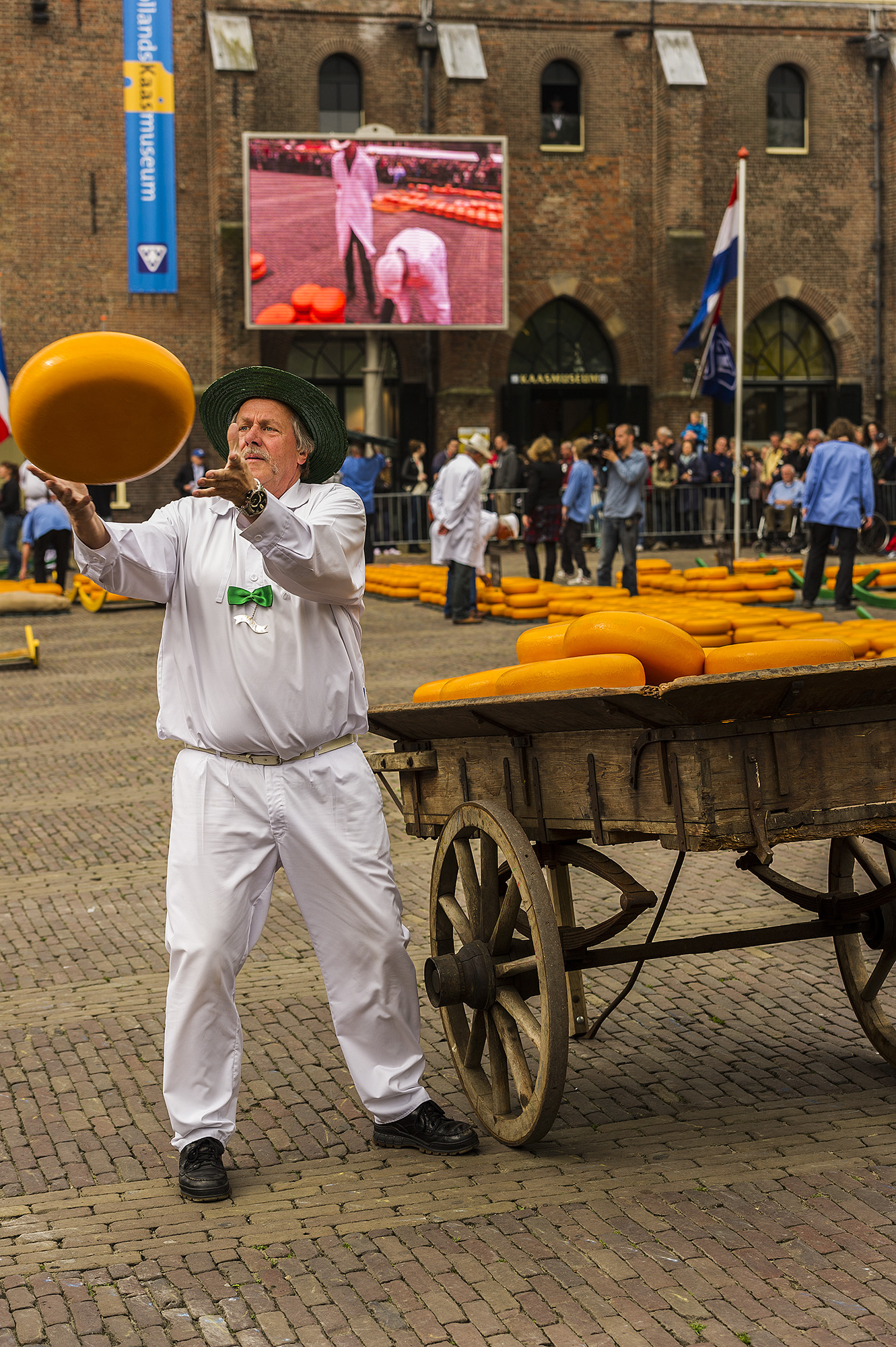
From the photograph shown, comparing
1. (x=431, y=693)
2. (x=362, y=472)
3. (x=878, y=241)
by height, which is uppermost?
(x=878, y=241)

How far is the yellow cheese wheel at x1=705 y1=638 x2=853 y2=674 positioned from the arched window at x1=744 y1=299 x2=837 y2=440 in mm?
31518

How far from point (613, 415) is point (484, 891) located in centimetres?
3043

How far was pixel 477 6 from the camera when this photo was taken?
33094mm

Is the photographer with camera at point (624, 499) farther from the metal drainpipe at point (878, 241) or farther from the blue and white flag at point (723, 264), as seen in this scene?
the metal drainpipe at point (878, 241)

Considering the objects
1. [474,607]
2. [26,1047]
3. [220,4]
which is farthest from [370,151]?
[26,1047]

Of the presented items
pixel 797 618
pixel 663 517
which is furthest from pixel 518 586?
pixel 663 517

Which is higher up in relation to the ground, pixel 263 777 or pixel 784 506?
pixel 784 506

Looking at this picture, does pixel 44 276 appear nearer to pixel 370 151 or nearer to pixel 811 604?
pixel 370 151

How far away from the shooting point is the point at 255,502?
11.9 ft

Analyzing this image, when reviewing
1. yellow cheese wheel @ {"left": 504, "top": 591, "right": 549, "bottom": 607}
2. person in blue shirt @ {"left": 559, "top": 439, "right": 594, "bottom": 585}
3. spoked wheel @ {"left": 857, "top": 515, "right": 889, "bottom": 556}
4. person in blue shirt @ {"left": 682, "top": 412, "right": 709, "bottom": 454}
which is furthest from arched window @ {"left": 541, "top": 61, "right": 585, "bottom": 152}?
yellow cheese wheel @ {"left": 504, "top": 591, "right": 549, "bottom": 607}

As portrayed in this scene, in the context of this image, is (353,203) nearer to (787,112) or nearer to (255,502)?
(787,112)

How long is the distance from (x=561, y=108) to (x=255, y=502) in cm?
3276

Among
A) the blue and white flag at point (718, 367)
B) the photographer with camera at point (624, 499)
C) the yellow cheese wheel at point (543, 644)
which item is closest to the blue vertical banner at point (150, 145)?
the blue and white flag at point (718, 367)

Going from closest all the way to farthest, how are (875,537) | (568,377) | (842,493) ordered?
(842,493) < (875,537) < (568,377)
